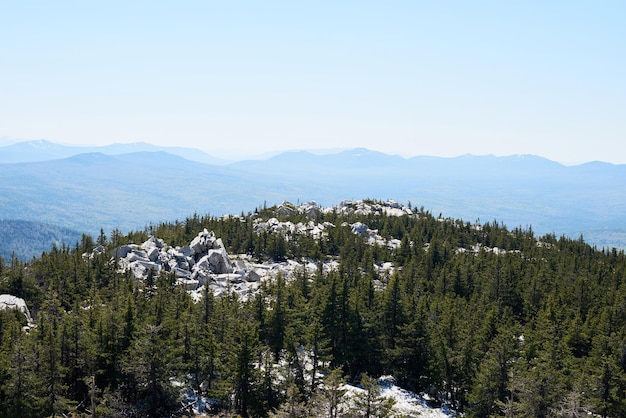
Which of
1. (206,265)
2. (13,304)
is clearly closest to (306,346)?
(13,304)

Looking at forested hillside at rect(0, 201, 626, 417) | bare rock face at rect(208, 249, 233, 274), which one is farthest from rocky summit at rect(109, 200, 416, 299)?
forested hillside at rect(0, 201, 626, 417)

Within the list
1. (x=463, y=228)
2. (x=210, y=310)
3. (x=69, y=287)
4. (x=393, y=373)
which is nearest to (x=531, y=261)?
(x=463, y=228)

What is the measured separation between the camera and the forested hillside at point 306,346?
42.1 m

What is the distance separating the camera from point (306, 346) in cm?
5231

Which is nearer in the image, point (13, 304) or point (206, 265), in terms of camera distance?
point (13, 304)

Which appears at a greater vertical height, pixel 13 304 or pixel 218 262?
pixel 218 262

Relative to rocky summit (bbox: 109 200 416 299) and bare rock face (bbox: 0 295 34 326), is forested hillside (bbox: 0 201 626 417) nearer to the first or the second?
rocky summit (bbox: 109 200 416 299)

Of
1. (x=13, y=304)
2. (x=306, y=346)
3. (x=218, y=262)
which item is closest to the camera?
(x=306, y=346)

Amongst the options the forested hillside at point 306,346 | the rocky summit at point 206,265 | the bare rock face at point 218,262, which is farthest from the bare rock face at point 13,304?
the bare rock face at point 218,262

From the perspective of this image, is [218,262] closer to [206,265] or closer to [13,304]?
[206,265]

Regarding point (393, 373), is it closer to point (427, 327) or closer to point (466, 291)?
point (427, 327)

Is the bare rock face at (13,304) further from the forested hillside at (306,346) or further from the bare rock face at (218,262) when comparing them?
the bare rock face at (218,262)

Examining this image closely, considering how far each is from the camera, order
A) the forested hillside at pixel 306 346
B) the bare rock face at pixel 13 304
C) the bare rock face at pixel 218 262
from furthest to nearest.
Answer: the bare rock face at pixel 218 262 → the bare rock face at pixel 13 304 → the forested hillside at pixel 306 346

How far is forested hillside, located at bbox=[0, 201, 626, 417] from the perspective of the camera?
42.1 m
